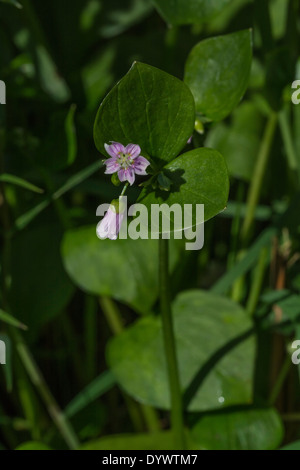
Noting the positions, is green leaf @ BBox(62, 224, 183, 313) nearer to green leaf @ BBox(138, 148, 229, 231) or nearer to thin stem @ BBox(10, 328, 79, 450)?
thin stem @ BBox(10, 328, 79, 450)

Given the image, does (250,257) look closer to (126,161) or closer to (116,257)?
(116,257)

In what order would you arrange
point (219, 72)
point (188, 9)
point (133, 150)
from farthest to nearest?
point (188, 9), point (219, 72), point (133, 150)

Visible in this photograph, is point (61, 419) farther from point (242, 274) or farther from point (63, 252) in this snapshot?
point (242, 274)

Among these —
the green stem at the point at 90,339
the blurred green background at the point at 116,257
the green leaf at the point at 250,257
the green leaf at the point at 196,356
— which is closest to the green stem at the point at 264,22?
the blurred green background at the point at 116,257

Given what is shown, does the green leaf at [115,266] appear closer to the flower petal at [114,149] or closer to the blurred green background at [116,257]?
the blurred green background at [116,257]

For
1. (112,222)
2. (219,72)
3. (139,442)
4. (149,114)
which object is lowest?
(139,442)

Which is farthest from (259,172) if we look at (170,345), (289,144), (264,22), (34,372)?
(34,372)

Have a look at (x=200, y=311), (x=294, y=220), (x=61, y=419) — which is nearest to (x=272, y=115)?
A: (x=294, y=220)
